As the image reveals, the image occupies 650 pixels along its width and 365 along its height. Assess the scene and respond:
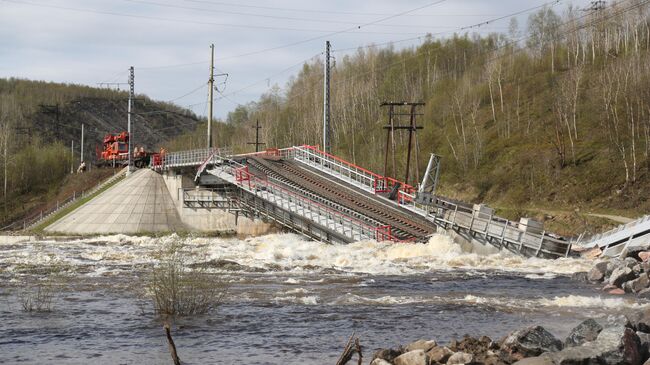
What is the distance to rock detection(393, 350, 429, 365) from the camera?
1263cm

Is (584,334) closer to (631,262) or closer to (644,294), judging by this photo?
(644,294)

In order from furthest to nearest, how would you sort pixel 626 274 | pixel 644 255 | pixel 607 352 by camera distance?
pixel 644 255
pixel 626 274
pixel 607 352

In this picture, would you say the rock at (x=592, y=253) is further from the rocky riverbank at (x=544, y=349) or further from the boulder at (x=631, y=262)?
the rocky riverbank at (x=544, y=349)

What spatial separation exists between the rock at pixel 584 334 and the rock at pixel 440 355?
250 centimetres

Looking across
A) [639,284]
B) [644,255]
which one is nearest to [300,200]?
[644,255]

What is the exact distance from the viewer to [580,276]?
91.4 feet

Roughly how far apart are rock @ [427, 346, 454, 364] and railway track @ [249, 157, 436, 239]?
81.2ft

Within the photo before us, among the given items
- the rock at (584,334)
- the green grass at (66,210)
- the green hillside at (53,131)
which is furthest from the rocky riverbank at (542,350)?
the green hillside at (53,131)

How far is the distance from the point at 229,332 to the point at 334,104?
95209 mm

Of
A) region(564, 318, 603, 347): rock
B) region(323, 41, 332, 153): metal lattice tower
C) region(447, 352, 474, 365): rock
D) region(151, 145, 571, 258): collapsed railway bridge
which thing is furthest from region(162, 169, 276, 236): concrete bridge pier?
region(447, 352, 474, 365): rock

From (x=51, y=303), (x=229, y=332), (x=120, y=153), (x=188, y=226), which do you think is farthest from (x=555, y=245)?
(x=120, y=153)

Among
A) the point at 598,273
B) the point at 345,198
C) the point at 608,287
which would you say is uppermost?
the point at 345,198

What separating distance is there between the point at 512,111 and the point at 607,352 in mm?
78057

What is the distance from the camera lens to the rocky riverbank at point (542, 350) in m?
12.0
